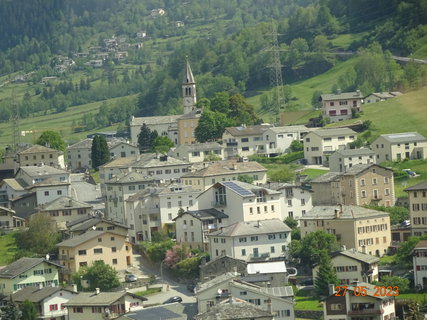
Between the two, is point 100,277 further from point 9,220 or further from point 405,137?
point 405,137

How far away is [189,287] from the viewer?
7119cm

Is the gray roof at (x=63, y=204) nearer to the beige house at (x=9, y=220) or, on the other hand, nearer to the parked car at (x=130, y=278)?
the beige house at (x=9, y=220)

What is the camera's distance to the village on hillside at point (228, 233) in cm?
6444

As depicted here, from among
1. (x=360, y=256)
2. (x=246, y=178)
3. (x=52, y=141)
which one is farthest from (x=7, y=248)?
(x=52, y=141)

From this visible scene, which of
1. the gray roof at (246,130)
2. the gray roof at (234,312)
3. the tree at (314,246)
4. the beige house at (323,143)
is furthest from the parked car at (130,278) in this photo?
the gray roof at (246,130)

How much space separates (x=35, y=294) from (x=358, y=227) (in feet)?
54.7

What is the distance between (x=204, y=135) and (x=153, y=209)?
28.6m

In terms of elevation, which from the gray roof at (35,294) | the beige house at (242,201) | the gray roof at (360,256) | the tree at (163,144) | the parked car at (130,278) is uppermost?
the tree at (163,144)

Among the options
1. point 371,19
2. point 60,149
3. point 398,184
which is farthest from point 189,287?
point 371,19

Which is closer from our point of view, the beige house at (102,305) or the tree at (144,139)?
the beige house at (102,305)

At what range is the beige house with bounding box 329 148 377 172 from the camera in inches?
3511

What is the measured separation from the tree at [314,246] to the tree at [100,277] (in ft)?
30.5

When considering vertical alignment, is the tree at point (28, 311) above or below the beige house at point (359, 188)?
below

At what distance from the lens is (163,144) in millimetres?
108750
